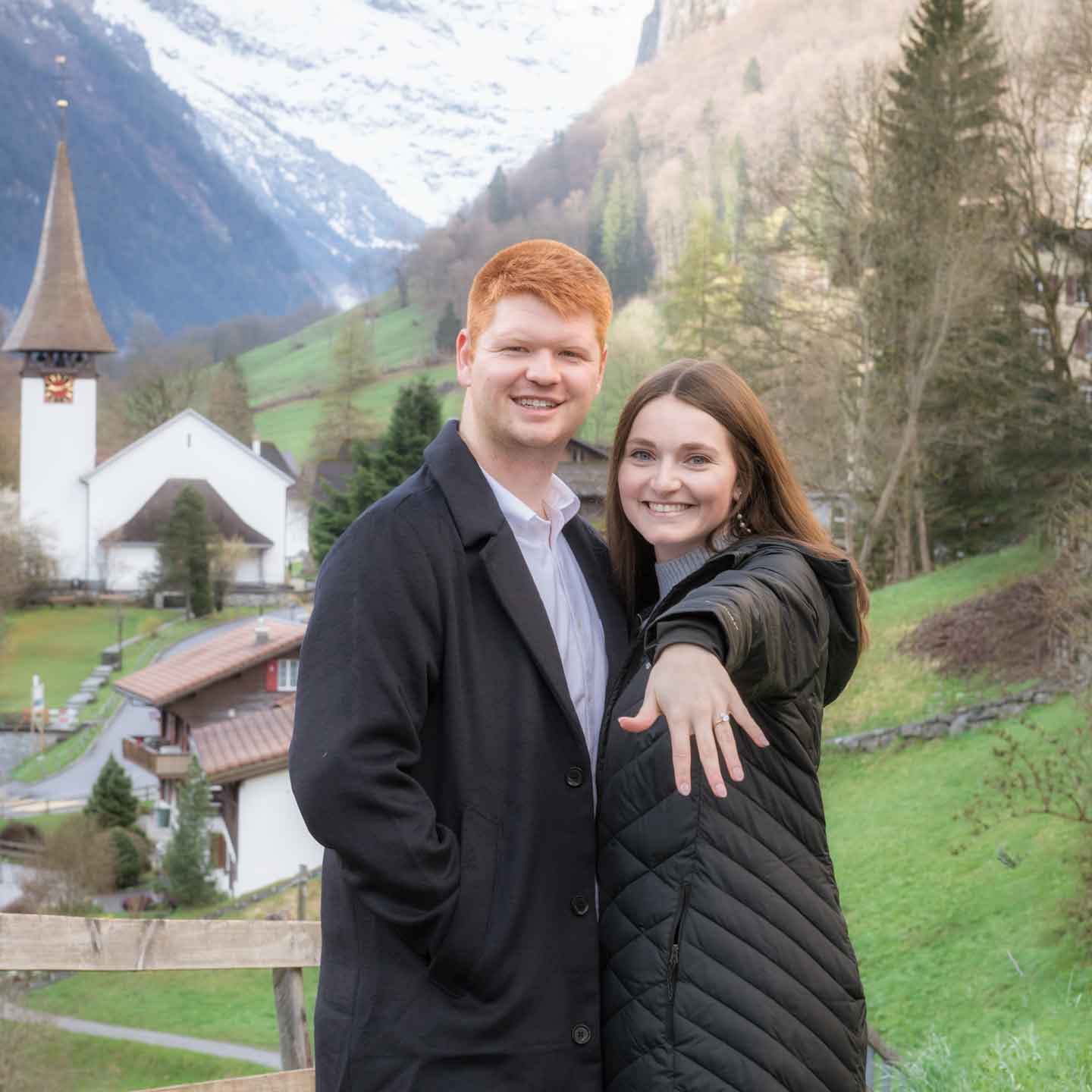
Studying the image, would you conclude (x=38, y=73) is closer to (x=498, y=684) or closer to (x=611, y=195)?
(x=611, y=195)

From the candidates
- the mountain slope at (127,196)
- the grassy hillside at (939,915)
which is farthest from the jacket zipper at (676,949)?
the mountain slope at (127,196)

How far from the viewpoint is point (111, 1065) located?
17266 mm

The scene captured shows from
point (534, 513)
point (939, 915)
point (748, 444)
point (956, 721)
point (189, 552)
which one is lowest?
point (939, 915)

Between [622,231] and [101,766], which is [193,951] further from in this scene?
[622,231]

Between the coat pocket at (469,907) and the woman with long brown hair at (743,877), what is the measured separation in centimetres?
19

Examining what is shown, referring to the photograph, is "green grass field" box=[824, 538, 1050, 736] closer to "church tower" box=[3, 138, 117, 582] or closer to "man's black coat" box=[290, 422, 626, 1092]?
"man's black coat" box=[290, 422, 626, 1092]

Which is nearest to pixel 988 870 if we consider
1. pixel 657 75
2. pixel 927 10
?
pixel 927 10

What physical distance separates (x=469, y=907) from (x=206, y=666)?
114 feet

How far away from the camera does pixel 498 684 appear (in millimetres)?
2328

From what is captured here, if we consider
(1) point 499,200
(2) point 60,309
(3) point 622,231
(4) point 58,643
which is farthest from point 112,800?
(1) point 499,200

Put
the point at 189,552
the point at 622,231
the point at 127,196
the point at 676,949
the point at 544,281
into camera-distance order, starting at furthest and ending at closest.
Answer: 1. the point at 127,196
2. the point at 622,231
3. the point at 189,552
4. the point at 544,281
5. the point at 676,949

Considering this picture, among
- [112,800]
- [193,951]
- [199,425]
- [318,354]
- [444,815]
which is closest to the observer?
[444,815]

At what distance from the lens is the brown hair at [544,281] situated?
247 centimetres

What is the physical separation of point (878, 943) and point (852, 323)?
52.3 ft
